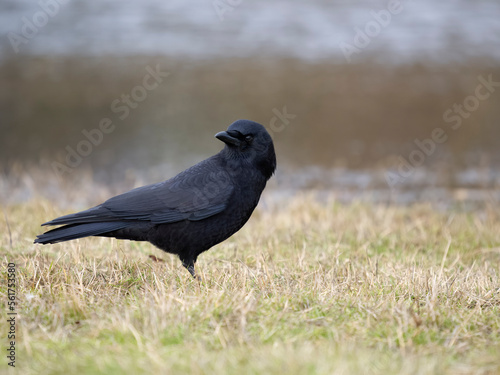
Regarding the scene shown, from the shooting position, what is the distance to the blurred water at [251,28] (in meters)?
18.8

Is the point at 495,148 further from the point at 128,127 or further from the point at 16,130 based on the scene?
the point at 16,130

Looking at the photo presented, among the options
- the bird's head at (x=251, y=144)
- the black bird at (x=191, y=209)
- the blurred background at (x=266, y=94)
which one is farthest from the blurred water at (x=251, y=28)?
the black bird at (x=191, y=209)

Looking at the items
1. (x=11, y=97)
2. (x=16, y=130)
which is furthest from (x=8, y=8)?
(x=16, y=130)

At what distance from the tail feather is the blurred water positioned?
47.8ft

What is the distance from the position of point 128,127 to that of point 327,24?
10628mm

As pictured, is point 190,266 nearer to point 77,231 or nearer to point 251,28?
point 77,231

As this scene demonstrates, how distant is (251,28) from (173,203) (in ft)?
60.0

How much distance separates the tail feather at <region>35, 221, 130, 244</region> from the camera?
404cm

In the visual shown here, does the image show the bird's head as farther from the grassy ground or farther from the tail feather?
the tail feather

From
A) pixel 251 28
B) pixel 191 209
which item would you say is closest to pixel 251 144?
pixel 191 209

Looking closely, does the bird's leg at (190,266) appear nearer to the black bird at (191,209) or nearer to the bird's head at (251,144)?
the black bird at (191,209)

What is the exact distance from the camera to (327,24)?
70.1ft

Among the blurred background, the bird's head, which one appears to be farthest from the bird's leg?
the blurred background

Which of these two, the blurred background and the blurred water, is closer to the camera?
the blurred background
